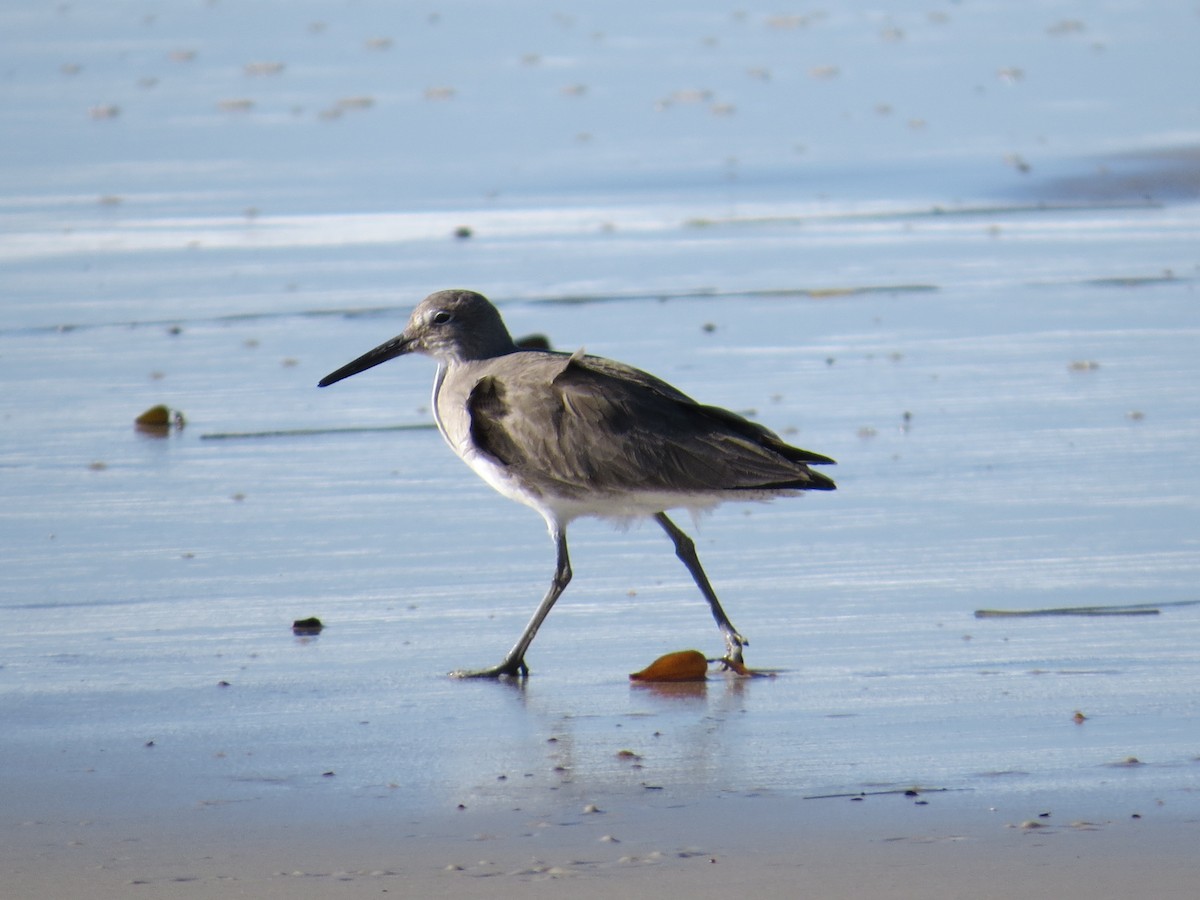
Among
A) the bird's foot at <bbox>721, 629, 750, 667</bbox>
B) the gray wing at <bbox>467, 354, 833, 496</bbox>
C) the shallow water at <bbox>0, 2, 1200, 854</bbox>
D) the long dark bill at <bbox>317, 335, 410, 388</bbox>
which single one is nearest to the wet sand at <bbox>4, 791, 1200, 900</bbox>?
the shallow water at <bbox>0, 2, 1200, 854</bbox>

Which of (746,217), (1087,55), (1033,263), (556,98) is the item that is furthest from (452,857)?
(1087,55)

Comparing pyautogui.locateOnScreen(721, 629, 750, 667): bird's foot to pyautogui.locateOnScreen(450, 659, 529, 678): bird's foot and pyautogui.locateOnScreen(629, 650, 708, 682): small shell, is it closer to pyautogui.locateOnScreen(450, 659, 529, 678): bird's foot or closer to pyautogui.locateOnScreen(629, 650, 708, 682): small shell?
pyautogui.locateOnScreen(629, 650, 708, 682): small shell

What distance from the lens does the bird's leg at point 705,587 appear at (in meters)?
5.80

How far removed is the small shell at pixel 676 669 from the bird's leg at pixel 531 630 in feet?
1.03

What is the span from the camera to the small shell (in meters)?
5.66

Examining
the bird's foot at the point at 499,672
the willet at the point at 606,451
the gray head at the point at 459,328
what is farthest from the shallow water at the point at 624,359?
the gray head at the point at 459,328

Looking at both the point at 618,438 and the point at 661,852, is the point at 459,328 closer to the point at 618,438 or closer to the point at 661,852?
the point at 618,438

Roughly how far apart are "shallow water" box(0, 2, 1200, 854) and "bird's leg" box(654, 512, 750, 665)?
0.42 ft

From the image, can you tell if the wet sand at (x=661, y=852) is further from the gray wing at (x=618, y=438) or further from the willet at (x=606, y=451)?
the gray wing at (x=618, y=438)

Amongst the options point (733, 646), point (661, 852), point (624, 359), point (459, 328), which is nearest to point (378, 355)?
point (459, 328)

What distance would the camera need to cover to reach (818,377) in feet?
29.9

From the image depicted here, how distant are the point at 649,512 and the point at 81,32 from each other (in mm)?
17571

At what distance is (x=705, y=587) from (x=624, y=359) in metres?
3.61

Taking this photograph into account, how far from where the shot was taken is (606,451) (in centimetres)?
597
